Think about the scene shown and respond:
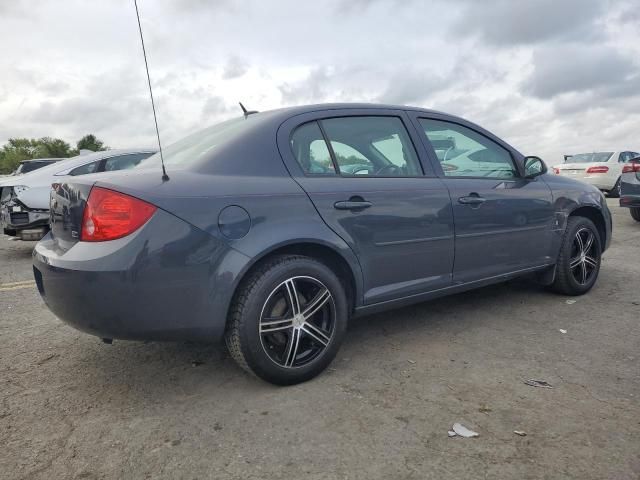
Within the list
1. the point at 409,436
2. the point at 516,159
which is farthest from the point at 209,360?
the point at 516,159

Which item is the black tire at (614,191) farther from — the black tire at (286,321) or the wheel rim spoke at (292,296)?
the wheel rim spoke at (292,296)

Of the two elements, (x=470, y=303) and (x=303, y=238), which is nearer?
(x=303, y=238)

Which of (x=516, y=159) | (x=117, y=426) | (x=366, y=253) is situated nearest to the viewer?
(x=117, y=426)

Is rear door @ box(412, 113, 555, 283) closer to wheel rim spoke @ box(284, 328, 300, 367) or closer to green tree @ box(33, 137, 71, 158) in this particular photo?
wheel rim spoke @ box(284, 328, 300, 367)

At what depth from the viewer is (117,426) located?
2.23 m

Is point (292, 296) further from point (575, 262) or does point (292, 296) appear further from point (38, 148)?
point (38, 148)

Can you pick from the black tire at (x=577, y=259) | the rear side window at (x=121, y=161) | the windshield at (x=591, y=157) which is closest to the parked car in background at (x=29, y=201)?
the rear side window at (x=121, y=161)

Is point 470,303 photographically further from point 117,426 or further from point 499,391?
point 117,426

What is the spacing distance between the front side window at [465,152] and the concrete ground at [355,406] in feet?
3.61

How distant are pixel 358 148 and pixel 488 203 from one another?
3.52 ft

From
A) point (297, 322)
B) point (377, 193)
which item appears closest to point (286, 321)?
point (297, 322)

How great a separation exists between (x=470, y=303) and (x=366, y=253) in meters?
1.63

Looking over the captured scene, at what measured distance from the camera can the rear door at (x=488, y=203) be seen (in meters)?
3.33

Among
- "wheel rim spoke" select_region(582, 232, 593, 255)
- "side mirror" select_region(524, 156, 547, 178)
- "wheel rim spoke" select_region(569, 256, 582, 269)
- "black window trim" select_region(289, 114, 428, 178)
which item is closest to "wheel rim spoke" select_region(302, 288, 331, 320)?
"black window trim" select_region(289, 114, 428, 178)
